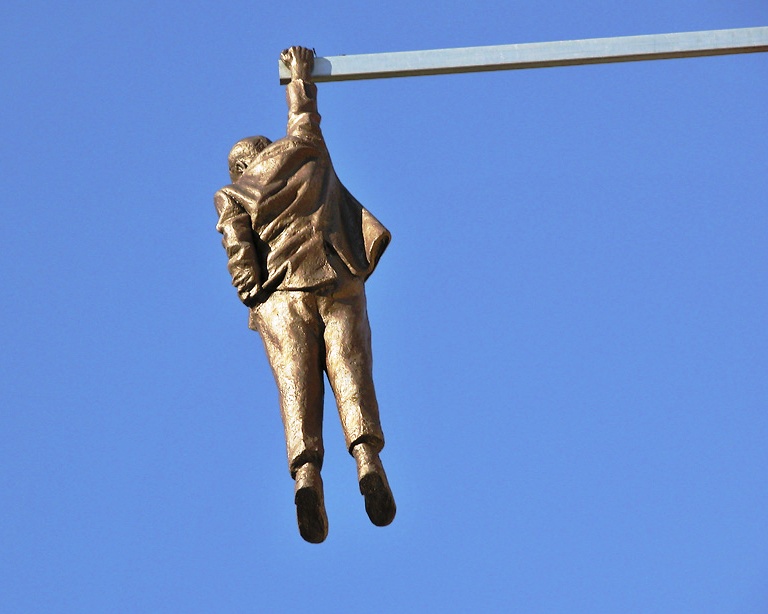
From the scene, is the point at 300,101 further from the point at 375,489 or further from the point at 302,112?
the point at 375,489

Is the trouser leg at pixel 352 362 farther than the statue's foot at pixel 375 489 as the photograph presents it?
Yes

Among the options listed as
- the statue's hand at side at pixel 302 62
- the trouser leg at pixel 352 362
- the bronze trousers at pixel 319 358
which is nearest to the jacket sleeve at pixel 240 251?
the bronze trousers at pixel 319 358

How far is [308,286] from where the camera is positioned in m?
10.9

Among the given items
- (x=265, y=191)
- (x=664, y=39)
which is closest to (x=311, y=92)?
(x=265, y=191)

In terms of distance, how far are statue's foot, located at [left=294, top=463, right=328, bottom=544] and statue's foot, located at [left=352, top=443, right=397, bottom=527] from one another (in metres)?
0.26

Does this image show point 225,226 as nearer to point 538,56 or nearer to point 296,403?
point 296,403

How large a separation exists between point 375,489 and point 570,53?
2.77m

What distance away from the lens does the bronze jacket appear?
1098cm

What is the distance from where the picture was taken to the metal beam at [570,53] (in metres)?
10.3

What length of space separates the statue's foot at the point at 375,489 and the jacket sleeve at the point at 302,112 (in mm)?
2301

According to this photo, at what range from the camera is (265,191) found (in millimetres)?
11242

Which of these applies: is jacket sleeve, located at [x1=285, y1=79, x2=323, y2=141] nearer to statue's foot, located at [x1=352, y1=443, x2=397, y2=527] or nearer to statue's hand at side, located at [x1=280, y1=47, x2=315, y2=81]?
statue's hand at side, located at [x1=280, y1=47, x2=315, y2=81]

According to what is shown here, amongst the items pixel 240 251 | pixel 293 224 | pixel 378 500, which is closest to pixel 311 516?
pixel 378 500

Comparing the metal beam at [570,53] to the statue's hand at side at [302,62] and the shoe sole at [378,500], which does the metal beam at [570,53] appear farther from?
the shoe sole at [378,500]
